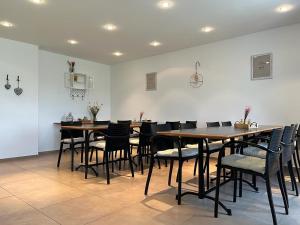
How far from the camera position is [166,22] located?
4047 mm

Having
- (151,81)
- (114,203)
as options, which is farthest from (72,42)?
(114,203)

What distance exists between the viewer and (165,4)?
133 inches

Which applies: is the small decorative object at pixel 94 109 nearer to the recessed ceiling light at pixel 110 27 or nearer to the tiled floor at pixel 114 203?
the recessed ceiling light at pixel 110 27

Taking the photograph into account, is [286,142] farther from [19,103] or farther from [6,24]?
[19,103]

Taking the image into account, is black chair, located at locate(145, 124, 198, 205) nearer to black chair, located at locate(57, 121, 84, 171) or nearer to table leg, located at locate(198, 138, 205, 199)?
table leg, located at locate(198, 138, 205, 199)

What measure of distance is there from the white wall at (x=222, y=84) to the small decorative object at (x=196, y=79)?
0.09 m

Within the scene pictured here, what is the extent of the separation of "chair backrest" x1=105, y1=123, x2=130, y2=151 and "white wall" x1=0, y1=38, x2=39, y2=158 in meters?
2.84

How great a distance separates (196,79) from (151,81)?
142 centimetres

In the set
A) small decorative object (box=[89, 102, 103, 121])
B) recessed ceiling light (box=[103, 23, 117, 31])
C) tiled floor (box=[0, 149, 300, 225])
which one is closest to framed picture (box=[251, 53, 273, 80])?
tiled floor (box=[0, 149, 300, 225])

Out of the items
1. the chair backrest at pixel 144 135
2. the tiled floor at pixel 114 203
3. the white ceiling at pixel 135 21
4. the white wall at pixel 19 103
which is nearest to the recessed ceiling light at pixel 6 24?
the white ceiling at pixel 135 21

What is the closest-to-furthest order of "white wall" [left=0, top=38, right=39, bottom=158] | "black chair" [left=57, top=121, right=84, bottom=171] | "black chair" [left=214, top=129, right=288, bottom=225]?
1. "black chair" [left=214, top=129, right=288, bottom=225]
2. "black chair" [left=57, top=121, right=84, bottom=171]
3. "white wall" [left=0, top=38, right=39, bottom=158]

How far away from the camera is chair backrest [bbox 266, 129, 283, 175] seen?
203 cm

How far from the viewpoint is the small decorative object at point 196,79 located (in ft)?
17.7

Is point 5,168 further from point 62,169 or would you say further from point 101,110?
point 101,110
